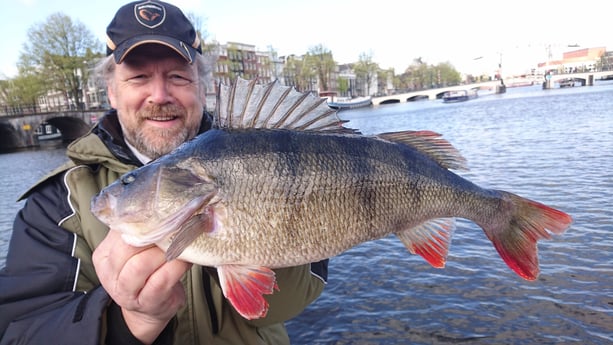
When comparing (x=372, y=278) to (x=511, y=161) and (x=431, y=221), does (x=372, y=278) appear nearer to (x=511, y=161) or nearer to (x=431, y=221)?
(x=431, y=221)

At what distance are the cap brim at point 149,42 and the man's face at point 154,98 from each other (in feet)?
0.17

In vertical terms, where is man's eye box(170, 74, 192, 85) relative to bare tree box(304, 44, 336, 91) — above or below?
below

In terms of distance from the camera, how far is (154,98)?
109 inches

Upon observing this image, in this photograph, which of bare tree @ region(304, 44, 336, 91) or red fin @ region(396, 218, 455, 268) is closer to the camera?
red fin @ region(396, 218, 455, 268)

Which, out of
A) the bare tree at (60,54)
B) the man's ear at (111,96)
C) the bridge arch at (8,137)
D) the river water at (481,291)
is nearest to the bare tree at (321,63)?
the bare tree at (60,54)

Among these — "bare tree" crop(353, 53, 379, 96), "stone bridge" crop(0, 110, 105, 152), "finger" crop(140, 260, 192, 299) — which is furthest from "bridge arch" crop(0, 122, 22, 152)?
"bare tree" crop(353, 53, 379, 96)

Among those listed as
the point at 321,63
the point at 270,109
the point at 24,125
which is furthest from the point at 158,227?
the point at 321,63

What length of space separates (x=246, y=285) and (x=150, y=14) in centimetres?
213

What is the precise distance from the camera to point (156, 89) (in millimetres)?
→ 2785

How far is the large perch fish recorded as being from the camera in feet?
5.83

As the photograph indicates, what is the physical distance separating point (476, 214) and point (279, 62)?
80.8 m

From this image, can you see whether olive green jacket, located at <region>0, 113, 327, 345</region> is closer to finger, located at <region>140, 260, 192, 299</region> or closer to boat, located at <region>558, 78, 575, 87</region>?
finger, located at <region>140, 260, 192, 299</region>

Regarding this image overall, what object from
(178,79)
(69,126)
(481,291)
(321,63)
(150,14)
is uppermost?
(321,63)

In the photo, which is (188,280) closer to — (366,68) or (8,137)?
(8,137)
